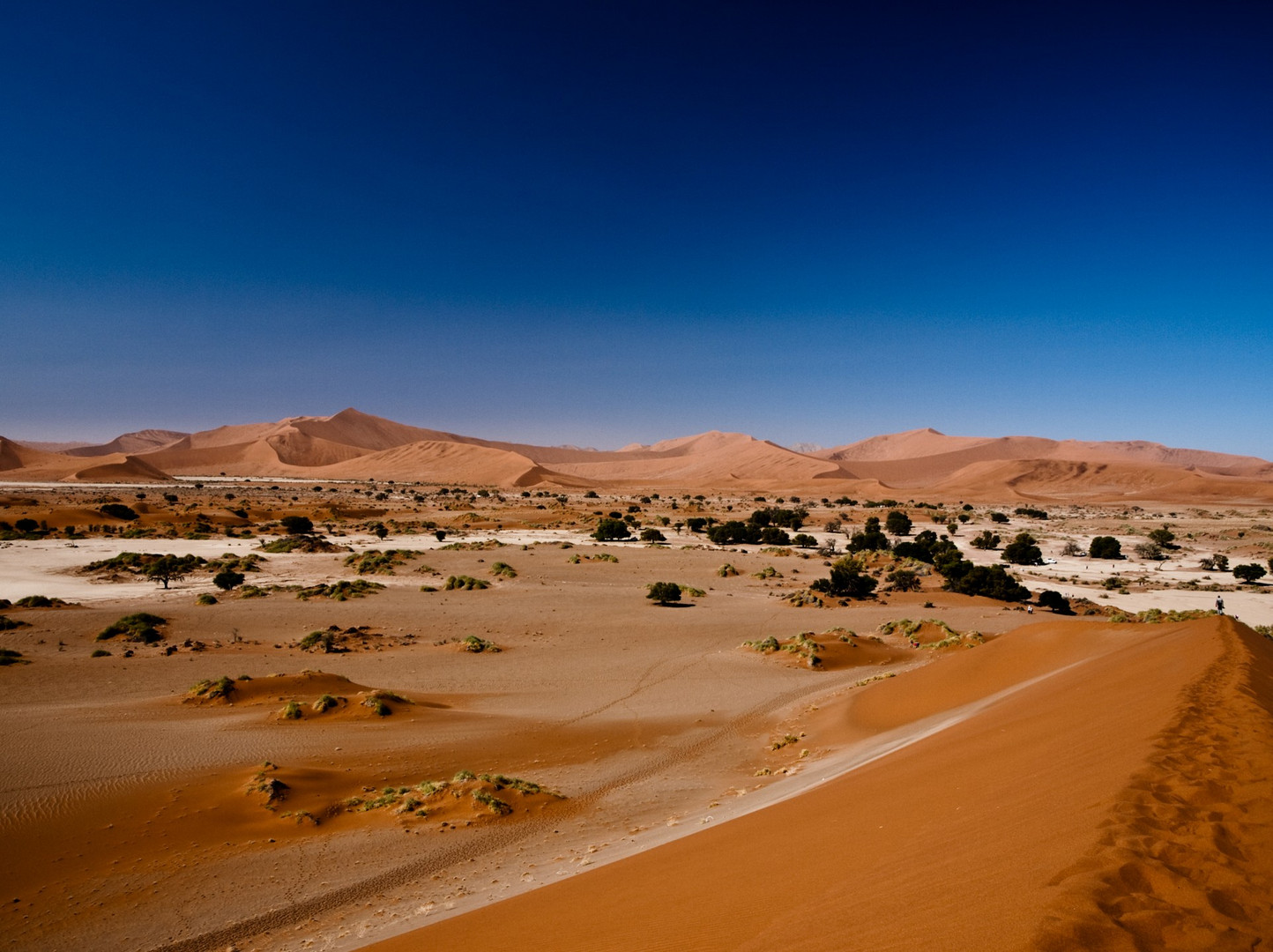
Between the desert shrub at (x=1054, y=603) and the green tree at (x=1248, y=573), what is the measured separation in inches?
442

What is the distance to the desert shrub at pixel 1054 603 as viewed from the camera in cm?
2403

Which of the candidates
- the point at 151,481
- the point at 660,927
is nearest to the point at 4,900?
the point at 660,927

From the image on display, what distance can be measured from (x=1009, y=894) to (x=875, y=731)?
8.94 metres

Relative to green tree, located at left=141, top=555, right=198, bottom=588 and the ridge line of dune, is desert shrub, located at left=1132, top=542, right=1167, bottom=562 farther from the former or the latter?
green tree, located at left=141, top=555, right=198, bottom=588

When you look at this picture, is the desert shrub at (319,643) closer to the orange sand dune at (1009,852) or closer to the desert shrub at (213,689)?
the desert shrub at (213,689)

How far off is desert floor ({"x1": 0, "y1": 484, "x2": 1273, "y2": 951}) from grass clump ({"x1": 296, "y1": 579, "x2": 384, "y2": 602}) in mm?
2627

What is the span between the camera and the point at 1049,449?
19625 centimetres

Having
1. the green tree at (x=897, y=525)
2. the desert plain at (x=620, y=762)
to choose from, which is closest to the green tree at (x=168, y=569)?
the desert plain at (x=620, y=762)

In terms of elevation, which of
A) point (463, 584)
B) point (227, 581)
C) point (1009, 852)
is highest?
point (1009, 852)

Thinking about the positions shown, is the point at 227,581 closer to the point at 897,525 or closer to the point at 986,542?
the point at 986,542

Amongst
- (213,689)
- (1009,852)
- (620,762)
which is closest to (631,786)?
(620,762)

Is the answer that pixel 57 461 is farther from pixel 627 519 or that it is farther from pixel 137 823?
pixel 137 823

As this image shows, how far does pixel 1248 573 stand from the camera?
94.9ft

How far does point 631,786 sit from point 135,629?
626 inches
